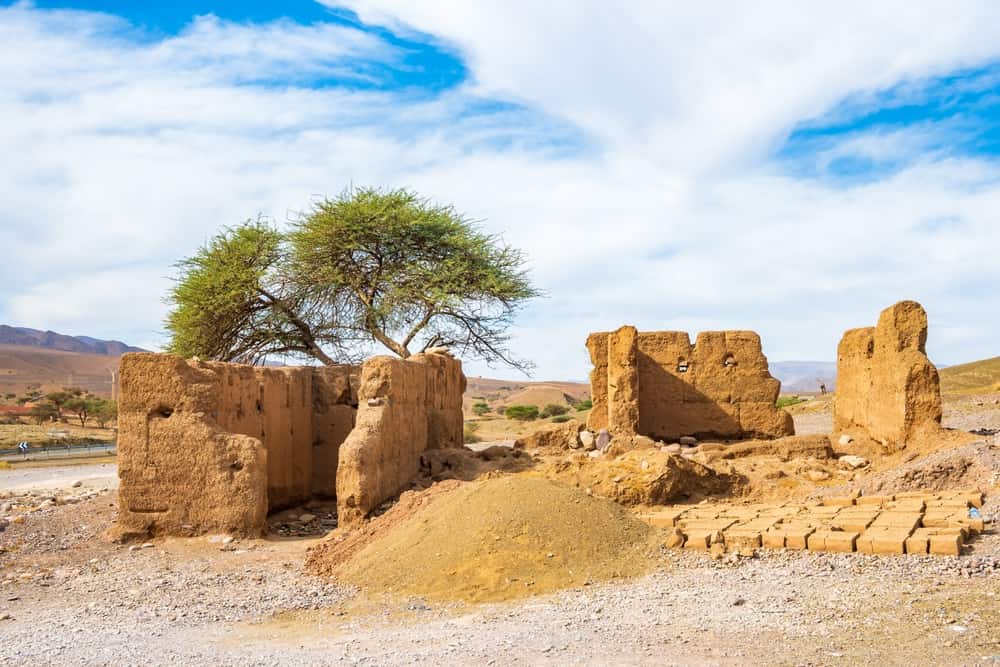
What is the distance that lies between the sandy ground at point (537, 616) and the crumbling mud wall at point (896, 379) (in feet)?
12.9

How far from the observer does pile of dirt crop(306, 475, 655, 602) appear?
771 cm

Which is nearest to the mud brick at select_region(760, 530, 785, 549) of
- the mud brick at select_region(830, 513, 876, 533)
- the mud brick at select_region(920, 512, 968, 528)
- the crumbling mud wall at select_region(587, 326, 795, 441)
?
the mud brick at select_region(830, 513, 876, 533)

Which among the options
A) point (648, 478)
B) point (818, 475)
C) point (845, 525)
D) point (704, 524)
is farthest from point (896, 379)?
point (704, 524)

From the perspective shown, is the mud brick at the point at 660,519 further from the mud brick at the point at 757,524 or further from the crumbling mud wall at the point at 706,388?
the crumbling mud wall at the point at 706,388

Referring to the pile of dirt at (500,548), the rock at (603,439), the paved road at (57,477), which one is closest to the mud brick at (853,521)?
the pile of dirt at (500,548)

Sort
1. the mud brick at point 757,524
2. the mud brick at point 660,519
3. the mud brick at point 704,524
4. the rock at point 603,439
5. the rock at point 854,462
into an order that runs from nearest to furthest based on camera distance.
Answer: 1. the mud brick at point 757,524
2. the mud brick at point 704,524
3. the mud brick at point 660,519
4. the rock at point 854,462
5. the rock at point 603,439

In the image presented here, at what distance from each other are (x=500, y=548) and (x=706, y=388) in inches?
312

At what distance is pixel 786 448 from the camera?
13578 millimetres

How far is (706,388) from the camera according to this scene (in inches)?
596

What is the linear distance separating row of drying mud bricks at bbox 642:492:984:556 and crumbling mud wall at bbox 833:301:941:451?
2916 millimetres

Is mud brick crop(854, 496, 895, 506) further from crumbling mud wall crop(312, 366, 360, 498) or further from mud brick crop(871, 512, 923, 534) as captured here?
crumbling mud wall crop(312, 366, 360, 498)

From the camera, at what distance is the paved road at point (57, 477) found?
16344 mm

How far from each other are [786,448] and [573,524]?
6222mm

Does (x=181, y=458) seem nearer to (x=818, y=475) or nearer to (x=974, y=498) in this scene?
(x=818, y=475)
